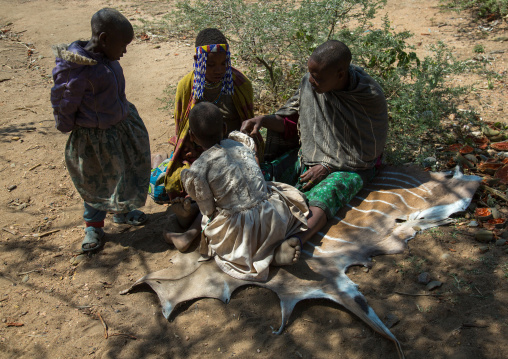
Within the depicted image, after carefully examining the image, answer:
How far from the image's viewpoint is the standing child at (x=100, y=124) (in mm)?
2781

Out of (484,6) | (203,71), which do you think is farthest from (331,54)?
(484,6)

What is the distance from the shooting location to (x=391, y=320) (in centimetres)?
244

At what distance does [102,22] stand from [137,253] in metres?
1.64

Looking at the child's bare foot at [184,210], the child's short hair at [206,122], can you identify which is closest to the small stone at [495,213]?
the child's short hair at [206,122]

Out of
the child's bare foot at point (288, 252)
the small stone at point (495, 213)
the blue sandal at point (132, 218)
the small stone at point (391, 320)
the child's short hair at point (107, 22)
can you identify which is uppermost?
the child's short hair at point (107, 22)

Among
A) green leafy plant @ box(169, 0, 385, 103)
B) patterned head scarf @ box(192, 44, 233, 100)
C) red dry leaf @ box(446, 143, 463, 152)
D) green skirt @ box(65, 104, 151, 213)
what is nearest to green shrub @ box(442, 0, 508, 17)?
green leafy plant @ box(169, 0, 385, 103)

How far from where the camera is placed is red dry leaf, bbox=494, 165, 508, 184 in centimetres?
356

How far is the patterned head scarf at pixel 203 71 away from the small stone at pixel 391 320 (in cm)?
195

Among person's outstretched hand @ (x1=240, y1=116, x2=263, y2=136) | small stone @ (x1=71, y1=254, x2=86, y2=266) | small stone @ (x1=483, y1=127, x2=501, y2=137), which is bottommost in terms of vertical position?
small stone @ (x1=71, y1=254, x2=86, y2=266)

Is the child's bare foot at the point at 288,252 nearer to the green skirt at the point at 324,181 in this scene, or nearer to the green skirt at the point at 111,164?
the green skirt at the point at 324,181

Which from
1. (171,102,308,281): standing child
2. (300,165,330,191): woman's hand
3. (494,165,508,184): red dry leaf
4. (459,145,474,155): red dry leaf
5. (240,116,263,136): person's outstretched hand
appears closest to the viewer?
(171,102,308,281): standing child

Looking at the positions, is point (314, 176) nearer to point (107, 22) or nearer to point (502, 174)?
point (502, 174)

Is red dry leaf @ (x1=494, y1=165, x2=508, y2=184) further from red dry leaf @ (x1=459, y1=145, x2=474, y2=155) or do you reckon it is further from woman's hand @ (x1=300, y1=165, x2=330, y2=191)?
woman's hand @ (x1=300, y1=165, x2=330, y2=191)

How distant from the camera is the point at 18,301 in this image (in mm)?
2891
